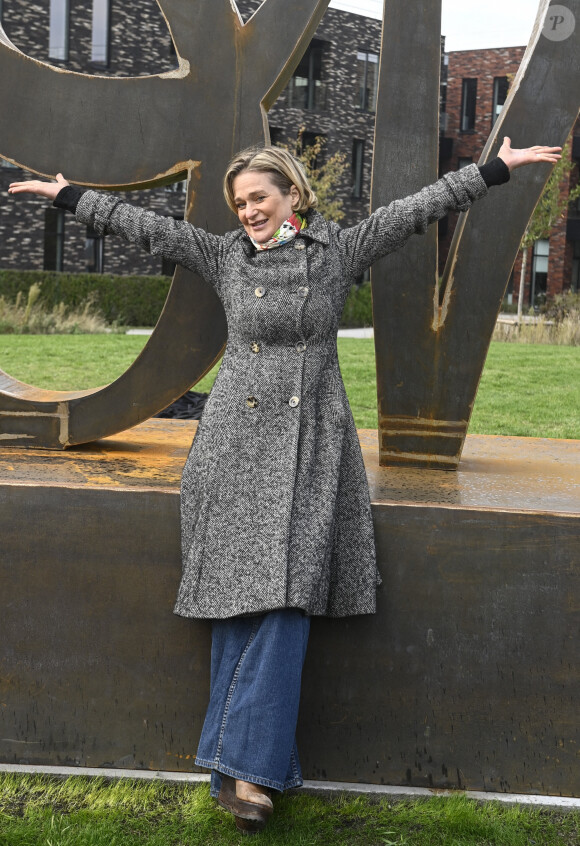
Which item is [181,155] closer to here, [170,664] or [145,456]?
[145,456]

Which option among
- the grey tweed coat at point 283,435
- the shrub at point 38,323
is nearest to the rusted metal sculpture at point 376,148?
the grey tweed coat at point 283,435

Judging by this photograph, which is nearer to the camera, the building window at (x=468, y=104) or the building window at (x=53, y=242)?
the building window at (x=53, y=242)

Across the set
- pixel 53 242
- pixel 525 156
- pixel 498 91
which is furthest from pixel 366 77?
pixel 525 156

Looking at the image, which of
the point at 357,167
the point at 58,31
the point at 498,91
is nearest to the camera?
the point at 58,31

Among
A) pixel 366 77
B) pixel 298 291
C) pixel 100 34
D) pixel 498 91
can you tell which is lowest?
pixel 298 291

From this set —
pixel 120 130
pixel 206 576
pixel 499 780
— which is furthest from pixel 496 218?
pixel 499 780

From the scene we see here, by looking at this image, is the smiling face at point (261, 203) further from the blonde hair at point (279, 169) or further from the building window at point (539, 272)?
the building window at point (539, 272)

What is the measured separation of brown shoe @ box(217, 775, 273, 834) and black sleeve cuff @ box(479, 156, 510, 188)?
179 cm

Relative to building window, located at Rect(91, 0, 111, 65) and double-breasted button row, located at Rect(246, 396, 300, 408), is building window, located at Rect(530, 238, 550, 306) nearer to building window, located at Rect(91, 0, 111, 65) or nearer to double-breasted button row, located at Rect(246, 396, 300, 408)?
building window, located at Rect(91, 0, 111, 65)

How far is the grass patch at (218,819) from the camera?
2699mm

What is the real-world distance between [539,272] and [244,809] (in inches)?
1357

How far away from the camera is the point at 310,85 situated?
29.7 metres

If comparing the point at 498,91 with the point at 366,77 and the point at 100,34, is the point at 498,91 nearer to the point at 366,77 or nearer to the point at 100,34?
the point at 366,77

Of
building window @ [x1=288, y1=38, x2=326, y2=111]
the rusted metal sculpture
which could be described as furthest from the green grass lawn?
building window @ [x1=288, y1=38, x2=326, y2=111]
